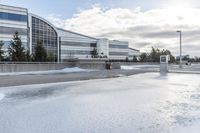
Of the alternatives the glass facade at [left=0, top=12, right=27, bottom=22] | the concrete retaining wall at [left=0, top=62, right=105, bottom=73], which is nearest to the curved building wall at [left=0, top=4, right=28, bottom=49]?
the glass facade at [left=0, top=12, right=27, bottom=22]

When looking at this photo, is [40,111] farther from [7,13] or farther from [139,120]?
[7,13]

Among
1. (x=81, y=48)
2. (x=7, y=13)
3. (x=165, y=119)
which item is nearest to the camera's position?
(x=165, y=119)

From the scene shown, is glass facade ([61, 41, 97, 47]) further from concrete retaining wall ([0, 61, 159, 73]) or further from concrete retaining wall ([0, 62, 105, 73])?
concrete retaining wall ([0, 62, 105, 73])

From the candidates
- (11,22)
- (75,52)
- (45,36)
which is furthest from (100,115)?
(75,52)

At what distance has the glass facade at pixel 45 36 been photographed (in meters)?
68.3

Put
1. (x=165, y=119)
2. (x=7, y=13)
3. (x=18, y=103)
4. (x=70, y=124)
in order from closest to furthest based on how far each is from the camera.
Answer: (x=70, y=124)
(x=165, y=119)
(x=18, y=103)
(x=7, y=13)

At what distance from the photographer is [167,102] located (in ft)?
32.0

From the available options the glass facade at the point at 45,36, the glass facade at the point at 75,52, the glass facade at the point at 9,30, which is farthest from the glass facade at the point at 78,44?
the glass facade at the point at 9,30

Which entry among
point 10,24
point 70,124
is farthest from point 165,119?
point 10,24

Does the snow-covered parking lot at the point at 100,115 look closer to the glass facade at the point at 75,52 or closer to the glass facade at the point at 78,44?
the glass facade at the point at 75,52

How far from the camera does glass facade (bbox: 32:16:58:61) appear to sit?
68.3 meters

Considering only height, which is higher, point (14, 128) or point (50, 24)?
point (50, 24)

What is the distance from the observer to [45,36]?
7400 cm

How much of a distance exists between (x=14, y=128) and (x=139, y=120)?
3.42 m
